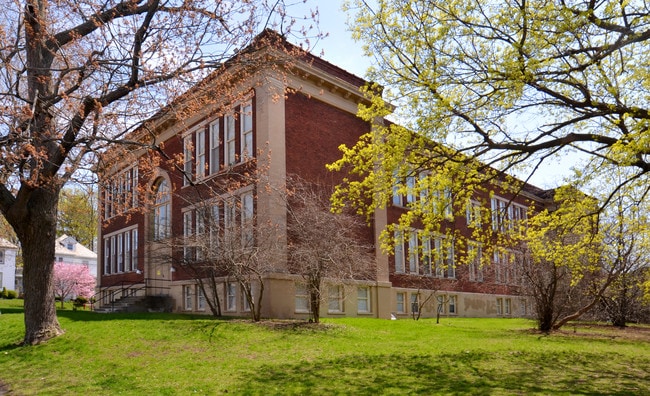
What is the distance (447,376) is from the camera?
34.4 ft

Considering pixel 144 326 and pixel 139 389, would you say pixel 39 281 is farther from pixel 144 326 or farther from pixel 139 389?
pixel 139 389

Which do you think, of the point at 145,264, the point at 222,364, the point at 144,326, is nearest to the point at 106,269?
the point at 145,264

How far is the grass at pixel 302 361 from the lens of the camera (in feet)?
32.1

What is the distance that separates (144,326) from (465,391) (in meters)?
10.6

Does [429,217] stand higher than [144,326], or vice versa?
[429,217]

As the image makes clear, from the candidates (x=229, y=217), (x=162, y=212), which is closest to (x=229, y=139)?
(x=229, y=217)

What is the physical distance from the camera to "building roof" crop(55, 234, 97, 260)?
71.4 m

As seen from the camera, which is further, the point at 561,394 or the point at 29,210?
the point at 29,210

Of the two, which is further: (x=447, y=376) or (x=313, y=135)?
(x=313, y=135)

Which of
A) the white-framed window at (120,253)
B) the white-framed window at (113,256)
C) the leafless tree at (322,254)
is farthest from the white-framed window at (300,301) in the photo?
the white-framed window at (113,256)

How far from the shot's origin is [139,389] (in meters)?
9.84

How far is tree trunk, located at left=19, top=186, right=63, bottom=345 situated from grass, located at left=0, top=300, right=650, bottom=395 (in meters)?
0.58

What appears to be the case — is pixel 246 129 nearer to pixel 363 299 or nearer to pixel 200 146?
pixel 200 146

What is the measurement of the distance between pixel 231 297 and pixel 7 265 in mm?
49455
